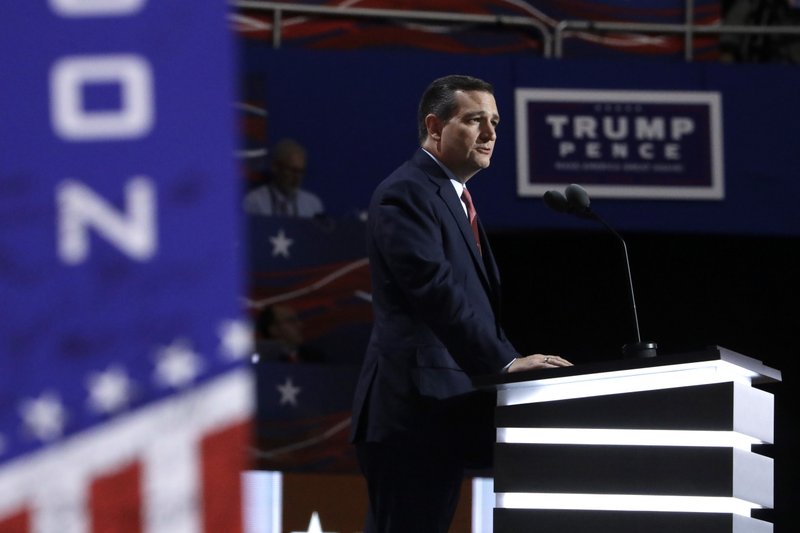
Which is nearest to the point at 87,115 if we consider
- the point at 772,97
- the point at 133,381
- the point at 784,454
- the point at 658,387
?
the point at 133,381

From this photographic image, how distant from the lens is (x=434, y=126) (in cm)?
240

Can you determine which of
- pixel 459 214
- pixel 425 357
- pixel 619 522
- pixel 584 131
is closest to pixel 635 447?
pixel 619 522

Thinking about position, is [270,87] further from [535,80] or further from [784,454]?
[784,454]

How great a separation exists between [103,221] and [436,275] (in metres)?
1.71

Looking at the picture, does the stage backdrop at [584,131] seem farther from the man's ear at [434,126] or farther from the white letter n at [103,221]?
the white letter n at [103,221]

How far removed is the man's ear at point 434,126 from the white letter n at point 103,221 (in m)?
1.95

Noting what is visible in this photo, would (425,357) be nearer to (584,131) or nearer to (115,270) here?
(115,270)

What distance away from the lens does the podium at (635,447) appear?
208 centimetres

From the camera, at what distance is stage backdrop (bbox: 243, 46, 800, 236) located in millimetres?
5773

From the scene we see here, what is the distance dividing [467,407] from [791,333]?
12.8 ft

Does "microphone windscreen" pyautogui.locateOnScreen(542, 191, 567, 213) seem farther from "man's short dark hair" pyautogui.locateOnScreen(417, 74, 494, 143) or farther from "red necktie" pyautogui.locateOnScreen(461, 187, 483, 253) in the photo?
"man's short dark hair" pyautogui.locateOnScreen(417, 74, 494, 143)

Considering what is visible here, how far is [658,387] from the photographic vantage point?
2.13m

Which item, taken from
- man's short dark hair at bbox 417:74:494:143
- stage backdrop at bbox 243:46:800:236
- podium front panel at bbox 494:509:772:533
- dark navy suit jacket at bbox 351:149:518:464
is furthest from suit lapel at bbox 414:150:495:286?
stage backdrop at bbox 243:46:800:236

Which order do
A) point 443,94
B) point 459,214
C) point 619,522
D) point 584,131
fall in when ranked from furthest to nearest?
point 584,131
point 443,94
point 459,214
point 619,522
